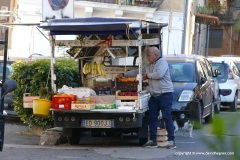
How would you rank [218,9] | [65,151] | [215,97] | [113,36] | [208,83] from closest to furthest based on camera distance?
[65,151]
[113,36]
[208,83]
[215,97]
[218,9]

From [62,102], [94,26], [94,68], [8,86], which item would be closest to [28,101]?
[62,102]

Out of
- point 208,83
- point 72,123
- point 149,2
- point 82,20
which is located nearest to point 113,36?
point 82,20

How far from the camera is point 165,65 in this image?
11031 millimetres

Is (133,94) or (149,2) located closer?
(133,94)

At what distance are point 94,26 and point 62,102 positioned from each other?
1347 mm

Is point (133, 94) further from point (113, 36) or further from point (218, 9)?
point (218, 9)

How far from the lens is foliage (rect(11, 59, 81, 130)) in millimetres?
12352

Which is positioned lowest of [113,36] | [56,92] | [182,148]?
[182,148]

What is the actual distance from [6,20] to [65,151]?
69.6ft

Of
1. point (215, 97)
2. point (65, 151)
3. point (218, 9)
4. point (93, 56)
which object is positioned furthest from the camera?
point (218, 9)

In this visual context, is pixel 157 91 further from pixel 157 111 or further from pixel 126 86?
pixel 126 86

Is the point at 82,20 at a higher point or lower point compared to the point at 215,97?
higher

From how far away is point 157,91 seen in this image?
11.0m

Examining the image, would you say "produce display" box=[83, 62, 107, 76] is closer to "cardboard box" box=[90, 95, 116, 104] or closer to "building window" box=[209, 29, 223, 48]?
"cardboard box" box=[90, 95, 116, 104]
